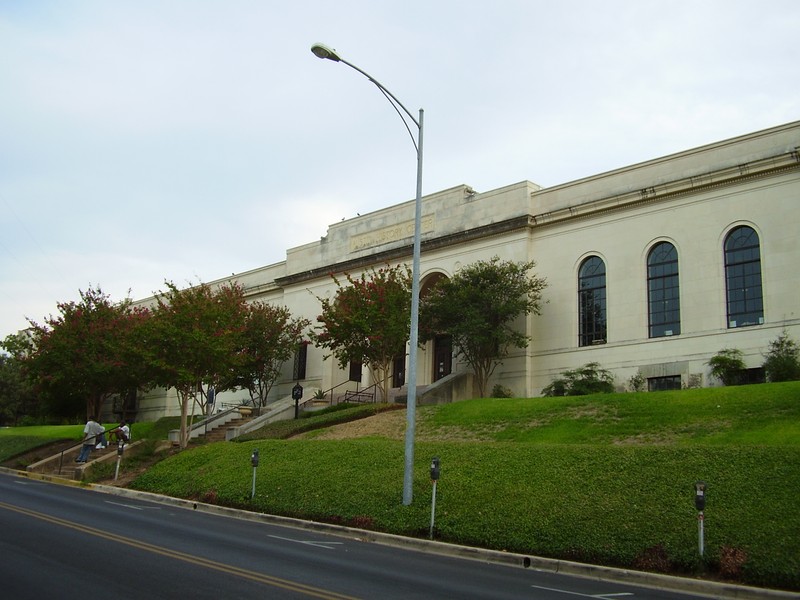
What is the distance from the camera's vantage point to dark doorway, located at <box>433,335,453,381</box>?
1539 inches

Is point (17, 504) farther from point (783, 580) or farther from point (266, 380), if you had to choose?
point (266, 380)

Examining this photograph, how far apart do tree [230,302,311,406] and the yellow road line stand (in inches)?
1001

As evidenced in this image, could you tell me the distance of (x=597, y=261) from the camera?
33.3 meters

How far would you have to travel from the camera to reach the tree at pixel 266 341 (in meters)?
41.2

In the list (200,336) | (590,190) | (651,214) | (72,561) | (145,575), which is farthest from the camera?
(590,190)

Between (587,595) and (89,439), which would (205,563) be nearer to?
(587,595)

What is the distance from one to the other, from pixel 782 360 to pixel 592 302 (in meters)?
8.99

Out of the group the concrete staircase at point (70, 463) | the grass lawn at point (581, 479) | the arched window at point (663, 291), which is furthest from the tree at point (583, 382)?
the concrete staircase at point (70, 463)

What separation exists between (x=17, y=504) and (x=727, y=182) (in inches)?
998

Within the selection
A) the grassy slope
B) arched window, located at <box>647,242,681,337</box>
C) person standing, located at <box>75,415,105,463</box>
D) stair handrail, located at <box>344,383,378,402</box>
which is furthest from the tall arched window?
person standing, located at <box>75,415,105,463</box>

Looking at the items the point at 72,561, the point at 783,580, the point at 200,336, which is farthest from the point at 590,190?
the point at 72,561

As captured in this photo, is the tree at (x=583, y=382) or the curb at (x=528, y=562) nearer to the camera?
the curb at (x=528, y=562)

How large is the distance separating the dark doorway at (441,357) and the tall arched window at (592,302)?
771cm

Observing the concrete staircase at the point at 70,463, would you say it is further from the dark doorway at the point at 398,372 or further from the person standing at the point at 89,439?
the dark doorway at the point at 398,372
